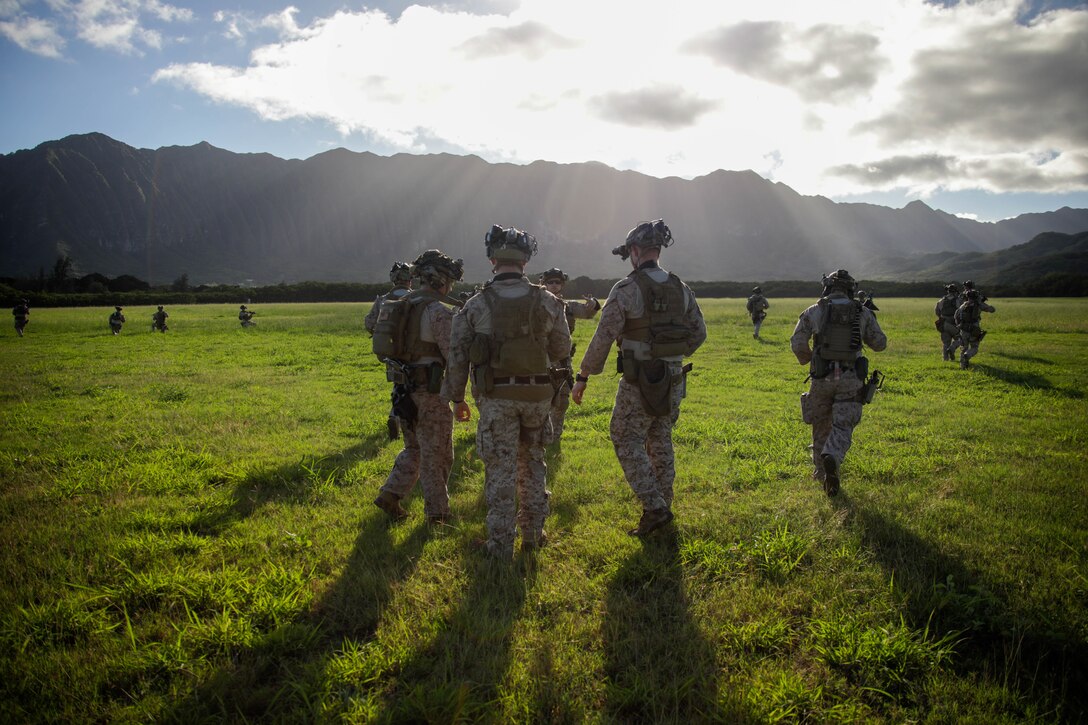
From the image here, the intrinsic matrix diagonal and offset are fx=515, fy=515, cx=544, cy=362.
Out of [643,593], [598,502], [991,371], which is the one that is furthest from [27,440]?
[991,371]

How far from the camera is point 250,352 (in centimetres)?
2130

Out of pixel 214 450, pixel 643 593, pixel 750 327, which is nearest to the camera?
pixel 643 593

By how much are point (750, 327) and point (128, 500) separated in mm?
31105

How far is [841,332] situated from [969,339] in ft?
44.5

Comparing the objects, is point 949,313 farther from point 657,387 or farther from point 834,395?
point 657,387

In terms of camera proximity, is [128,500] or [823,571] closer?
[823,571]

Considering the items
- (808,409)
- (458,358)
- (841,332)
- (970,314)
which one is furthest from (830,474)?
(970,314)

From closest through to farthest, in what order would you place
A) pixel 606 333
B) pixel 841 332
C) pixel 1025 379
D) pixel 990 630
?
pixel 990 630, pixel 606 333, pixel 841 332, pixel 1025 379

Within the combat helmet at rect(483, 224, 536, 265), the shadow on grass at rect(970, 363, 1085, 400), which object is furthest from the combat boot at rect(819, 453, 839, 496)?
the shadow on grass at rect(970, 363, 1085, 400)

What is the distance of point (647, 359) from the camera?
5285 millimetres

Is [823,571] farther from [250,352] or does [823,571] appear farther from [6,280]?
[6,280]

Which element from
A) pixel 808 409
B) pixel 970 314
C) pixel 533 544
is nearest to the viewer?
pixel 533 544

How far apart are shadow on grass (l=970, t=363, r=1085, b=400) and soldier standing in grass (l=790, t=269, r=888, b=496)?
9.46 m

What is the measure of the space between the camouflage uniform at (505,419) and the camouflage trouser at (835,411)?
375 centimetres
